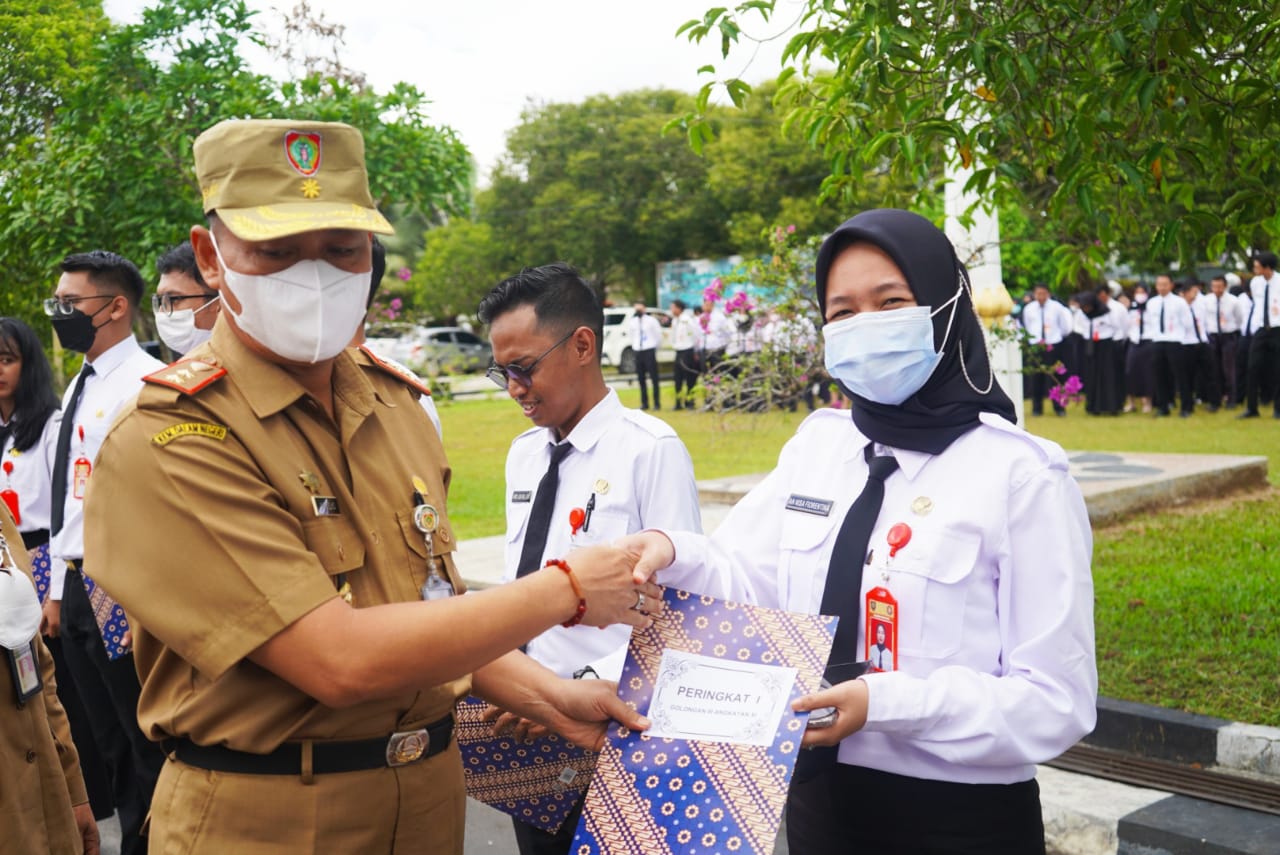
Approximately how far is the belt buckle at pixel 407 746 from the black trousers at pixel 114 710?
285 cm

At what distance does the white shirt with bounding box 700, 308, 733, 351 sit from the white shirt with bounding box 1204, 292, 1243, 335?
715 centimetres

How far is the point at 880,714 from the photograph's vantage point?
2.14m

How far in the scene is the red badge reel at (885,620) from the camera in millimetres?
2314

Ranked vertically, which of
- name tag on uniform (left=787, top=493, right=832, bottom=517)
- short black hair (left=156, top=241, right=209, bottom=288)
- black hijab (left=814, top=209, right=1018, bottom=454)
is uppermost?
short black hair (left=156, top=241, right=209, bottom=288)

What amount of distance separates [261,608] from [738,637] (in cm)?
84

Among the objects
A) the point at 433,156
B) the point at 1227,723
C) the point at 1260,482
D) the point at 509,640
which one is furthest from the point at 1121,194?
the point at 1260,482

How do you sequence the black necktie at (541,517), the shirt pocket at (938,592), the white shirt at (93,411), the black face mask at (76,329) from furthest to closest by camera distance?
the black face mask at (76,329)
the white shirt at (93,411)
the black necktie at (541,517)
the shirt pocket at (938,592)

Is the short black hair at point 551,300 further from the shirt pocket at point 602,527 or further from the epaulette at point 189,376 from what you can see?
the epaulette at point 189,376

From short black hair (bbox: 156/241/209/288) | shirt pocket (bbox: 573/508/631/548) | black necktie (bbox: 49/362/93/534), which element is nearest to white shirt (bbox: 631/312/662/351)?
black necktie (bbox: 49/362/93/534)

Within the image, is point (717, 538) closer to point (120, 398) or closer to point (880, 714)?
point (880, 714)

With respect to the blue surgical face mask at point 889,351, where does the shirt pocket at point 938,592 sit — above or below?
below

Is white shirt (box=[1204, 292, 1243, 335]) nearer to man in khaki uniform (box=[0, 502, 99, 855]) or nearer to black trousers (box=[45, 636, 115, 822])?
black trousers (box=[45, 636, 115, 822])

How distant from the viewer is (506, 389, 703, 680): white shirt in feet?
10.7

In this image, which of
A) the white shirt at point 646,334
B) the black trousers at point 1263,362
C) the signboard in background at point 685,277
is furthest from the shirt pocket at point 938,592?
the signboard in background at point 685,277
